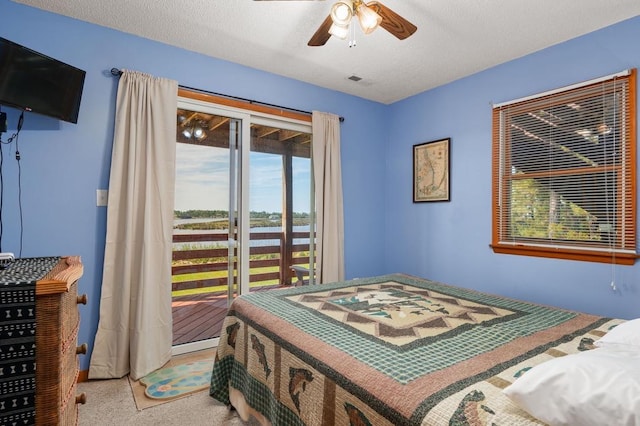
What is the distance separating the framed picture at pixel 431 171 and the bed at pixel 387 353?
1500 millimetres

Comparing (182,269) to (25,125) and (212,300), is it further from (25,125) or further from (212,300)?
(25,125)

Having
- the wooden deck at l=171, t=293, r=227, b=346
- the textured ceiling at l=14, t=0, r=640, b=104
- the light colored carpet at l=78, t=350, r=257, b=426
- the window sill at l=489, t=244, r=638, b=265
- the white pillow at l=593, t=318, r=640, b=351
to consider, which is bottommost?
the light colored carpet at l=78, t=350, r=257, b=426

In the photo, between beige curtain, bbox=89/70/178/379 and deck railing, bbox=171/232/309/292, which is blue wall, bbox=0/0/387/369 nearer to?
beige curtain, bbox=89/70/178/379

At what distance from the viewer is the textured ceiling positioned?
7.22 ft

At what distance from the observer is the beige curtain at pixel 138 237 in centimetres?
246

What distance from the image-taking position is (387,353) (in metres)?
1.27

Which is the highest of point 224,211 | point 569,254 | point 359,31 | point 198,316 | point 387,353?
point 359,31

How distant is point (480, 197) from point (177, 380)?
3.01 m

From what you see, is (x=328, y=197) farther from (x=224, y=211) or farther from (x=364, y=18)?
(x=364, y=18)

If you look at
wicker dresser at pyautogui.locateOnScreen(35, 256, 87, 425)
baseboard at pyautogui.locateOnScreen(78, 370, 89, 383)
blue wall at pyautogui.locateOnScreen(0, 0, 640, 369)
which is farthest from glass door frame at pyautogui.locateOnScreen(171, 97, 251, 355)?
wicker dresser at pyautogui.locateOnScreen(35, 256, 87, 425)

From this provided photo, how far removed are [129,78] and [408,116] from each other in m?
2.85

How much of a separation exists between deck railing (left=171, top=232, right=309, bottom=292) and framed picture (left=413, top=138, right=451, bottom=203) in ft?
5.51

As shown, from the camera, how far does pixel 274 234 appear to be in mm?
3461

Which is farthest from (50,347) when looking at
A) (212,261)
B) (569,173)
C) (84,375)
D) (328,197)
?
(569,173)
